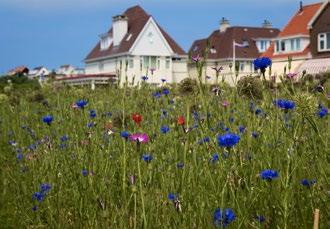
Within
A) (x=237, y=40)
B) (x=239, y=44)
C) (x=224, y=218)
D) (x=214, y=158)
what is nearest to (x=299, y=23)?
(x=239, y=44)

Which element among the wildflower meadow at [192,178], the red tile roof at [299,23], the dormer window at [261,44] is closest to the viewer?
the wildflower meadow at [192,178]

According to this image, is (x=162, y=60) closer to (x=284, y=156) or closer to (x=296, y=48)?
(x=296, y=48)

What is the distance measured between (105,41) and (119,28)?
455 centimetres

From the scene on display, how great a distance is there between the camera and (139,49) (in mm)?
53000

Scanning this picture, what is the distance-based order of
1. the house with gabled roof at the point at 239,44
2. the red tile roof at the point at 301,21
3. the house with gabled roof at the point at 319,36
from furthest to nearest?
1. the house with gabled roof at the point at 239,44
2. the red tile roof at the point at 301,21
3. the house with gabled roof at the point at 319,36

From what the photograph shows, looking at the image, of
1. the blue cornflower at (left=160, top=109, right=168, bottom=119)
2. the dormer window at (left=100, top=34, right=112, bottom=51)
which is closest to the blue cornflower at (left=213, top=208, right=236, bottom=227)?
the blue cornflower at (left=160, top=109, right=168, bottom=119)

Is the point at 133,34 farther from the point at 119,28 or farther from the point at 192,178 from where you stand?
the point at 192,178

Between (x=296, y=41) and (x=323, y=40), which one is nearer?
(x=323, y=40)

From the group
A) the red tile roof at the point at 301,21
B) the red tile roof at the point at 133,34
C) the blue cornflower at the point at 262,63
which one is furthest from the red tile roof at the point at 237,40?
the blue cornflower at the point at 262,63

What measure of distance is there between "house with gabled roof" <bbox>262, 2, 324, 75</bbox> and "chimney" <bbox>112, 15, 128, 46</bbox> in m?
14.4

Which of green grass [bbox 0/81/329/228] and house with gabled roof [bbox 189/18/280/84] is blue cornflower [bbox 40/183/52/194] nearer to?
green grass [bbox 0/81/329/228]

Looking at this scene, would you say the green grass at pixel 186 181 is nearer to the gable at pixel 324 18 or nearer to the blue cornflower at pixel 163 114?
the blue cornflower at pixel 163 114

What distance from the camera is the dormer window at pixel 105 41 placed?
188 ft

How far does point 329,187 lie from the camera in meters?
3.16
